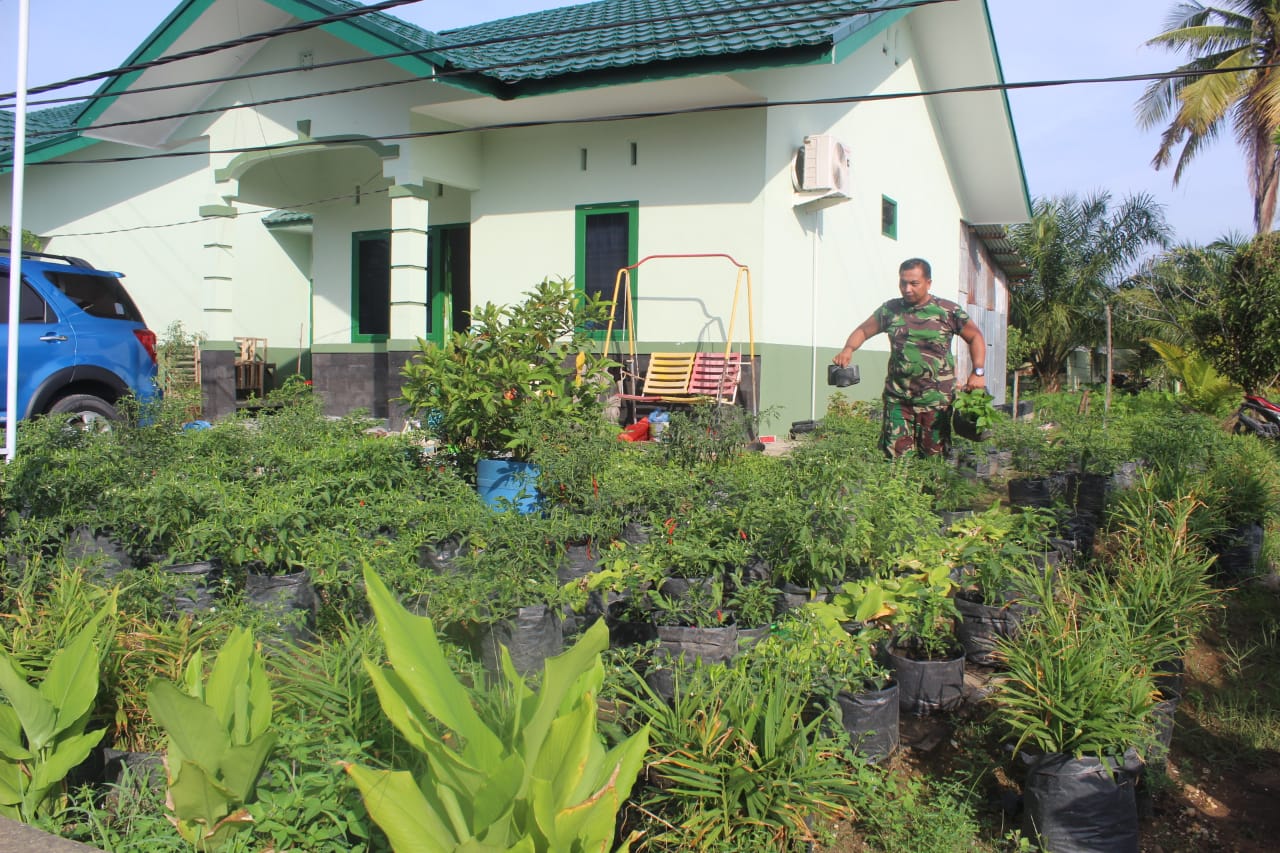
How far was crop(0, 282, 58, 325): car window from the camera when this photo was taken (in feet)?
26.4

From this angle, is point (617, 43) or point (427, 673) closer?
point (427, 673)

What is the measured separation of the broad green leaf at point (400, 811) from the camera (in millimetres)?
2053

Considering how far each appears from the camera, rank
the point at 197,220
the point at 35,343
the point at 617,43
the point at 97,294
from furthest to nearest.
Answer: the point at 197,220 → the point at 617,43 → the point at 97,294 → the point at 35,343

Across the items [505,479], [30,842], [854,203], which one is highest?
[854,203]

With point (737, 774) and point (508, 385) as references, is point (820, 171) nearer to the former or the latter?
point (508, 385)

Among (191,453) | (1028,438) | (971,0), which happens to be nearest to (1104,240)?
(971,0)

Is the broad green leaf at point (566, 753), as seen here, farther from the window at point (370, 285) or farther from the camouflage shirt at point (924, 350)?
the window at point (370, 285)

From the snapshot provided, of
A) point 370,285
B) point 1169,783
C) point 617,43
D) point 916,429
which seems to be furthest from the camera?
point 370,285

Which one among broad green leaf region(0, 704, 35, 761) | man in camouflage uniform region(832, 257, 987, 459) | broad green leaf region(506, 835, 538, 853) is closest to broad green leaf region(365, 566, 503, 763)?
broad green leaf region(506, 835, 538, 853)

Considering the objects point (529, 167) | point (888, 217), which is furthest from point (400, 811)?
point (888, 217)

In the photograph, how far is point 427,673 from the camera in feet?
7.38

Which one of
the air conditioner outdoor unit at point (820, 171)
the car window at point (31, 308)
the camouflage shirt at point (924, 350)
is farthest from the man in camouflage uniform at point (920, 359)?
the car window at point (31, 308)

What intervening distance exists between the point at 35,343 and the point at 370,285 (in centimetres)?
566

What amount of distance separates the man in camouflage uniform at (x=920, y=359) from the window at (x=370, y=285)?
307 inches
